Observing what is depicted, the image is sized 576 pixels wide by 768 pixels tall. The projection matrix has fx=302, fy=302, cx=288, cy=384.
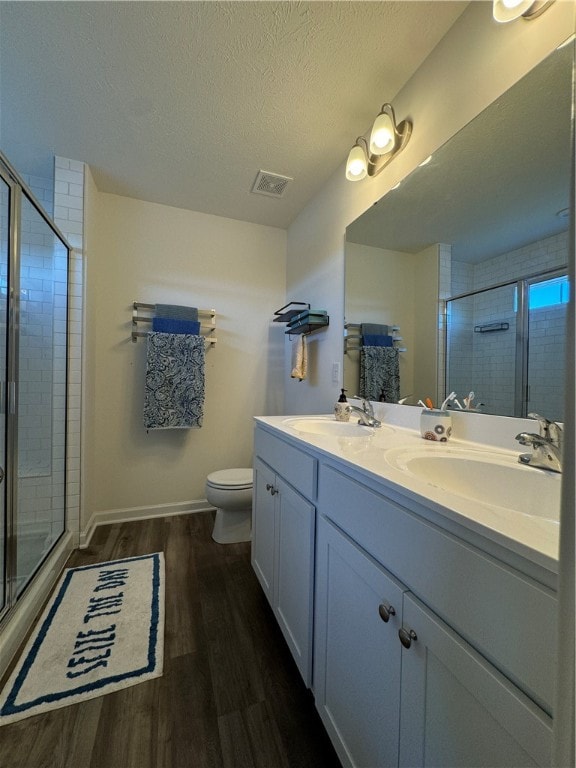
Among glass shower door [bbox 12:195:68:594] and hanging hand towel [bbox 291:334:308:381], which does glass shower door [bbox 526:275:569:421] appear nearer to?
hanging hand towel [bbox 291:334:308:381]

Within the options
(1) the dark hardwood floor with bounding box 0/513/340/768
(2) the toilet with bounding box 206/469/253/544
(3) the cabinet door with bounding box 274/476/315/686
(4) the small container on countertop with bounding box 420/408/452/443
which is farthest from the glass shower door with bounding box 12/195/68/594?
(4) the small container on countertop with bounding box 420/408/452/443

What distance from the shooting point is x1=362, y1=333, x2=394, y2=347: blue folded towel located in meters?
1.46

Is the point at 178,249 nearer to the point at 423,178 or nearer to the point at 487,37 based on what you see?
the point at 423,178

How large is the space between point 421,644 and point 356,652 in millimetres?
258

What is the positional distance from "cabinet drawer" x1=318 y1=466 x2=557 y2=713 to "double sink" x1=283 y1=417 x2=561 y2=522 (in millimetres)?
121

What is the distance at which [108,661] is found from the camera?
1.10 m

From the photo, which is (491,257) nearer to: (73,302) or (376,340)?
(376,340)

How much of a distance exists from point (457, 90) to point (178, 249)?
189cm

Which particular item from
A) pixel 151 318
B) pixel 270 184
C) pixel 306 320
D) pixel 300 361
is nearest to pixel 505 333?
pixel 306 320

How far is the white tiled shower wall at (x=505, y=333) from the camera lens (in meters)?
0.80

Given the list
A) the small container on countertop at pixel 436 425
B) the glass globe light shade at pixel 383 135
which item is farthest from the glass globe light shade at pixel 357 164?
the small container on countertop at pixel 436 425

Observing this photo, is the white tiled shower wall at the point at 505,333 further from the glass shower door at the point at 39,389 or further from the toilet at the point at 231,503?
the glass shower door at the point at 39,389

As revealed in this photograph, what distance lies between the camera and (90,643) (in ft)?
3.86

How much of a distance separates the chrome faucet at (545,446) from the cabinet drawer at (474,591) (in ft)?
1.32
